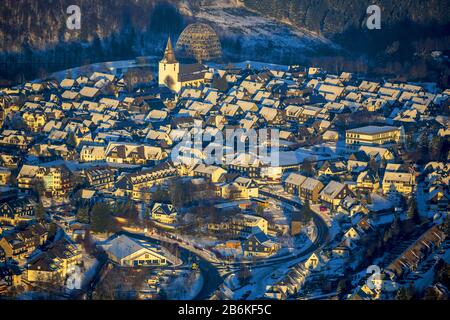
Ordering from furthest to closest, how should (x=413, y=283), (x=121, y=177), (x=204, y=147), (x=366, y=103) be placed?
(x=366, y=103) < (x=204, y=147) < (x=121, y=177) < (x=413, y=283)

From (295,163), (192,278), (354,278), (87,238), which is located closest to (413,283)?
(354,278)

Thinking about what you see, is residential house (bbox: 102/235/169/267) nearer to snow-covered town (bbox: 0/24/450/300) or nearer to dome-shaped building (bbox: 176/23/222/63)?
snow-covered town (bbox: 0/24/450/300)

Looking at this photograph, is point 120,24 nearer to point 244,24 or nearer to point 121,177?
point 244,24

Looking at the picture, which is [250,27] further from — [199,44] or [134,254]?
[134,254]

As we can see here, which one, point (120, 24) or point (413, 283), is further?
point (120, 24)

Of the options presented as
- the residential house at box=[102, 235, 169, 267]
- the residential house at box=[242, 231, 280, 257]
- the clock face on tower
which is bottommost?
the clock face on tower

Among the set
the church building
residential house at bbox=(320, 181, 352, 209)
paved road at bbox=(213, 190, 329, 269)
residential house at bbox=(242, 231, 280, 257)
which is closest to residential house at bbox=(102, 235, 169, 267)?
paved road at bbox=(213, 190, 329, 269)
